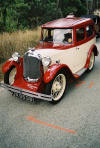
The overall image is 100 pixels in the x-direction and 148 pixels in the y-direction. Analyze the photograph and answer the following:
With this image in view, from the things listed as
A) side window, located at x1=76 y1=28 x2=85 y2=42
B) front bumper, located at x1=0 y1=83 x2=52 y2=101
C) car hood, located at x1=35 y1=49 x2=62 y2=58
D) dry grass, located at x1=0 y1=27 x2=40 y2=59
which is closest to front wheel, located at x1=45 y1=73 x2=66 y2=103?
front bumper, located at x1=0 y1=83 x2=52 y2=101

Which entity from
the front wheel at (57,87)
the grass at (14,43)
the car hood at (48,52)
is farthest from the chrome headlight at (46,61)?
the grass at (14,43)

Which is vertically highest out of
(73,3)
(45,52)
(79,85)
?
(73,3)

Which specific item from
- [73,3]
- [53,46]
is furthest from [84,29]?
[73,3]

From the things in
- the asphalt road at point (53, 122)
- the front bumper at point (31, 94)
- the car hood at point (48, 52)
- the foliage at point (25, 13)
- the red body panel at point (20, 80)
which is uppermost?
the foliage at point (25, 13)

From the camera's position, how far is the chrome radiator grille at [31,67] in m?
4.25

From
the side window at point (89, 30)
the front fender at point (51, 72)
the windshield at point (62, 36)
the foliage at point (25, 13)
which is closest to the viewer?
the front fender at point (51, 72)

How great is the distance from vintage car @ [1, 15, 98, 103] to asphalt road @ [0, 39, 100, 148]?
39 cm

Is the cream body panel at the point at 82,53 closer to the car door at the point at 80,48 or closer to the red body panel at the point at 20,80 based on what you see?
the car door at the point at 80,48

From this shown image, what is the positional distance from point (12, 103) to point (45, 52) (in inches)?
63.4

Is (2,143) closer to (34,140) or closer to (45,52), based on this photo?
(34,140)

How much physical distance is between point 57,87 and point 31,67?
84 centimetres

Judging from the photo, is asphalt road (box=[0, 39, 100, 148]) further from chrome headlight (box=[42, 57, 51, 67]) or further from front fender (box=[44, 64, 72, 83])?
chrome headlight (box=[42, 57, 51, 67])

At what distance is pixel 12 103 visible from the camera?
14.8ft

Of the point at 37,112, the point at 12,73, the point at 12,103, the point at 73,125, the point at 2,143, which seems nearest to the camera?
the point at 2,143
